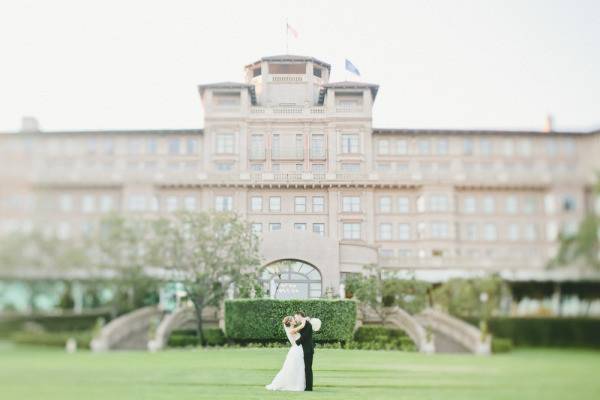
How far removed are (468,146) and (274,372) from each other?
4.74 meters

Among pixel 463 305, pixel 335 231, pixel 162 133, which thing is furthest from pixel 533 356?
pixel 162 133

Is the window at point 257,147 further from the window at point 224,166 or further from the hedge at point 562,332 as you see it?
the hedge at point 562,332

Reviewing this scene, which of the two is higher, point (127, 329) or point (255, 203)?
point (255, 203)

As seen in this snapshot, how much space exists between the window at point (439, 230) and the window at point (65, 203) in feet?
19.6

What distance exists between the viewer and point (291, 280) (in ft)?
40.6

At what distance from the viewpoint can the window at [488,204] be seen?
8797 mm

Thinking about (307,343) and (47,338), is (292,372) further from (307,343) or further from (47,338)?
(47,338)

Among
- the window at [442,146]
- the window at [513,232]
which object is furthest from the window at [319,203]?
the window at [513,232]

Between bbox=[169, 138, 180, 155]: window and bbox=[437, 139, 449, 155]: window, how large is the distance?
14.5 feet

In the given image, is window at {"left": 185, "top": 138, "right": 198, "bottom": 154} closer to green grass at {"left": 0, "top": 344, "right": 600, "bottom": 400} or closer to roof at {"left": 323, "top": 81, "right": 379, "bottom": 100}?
roof at {"left": 323, "top": 81, "right": 379, "bottom": 100}

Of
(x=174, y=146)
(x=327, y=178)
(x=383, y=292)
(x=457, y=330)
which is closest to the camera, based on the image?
(x=457, y=330)

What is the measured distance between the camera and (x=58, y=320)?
5.50 m

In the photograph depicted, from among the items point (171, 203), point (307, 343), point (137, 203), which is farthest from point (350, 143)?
point (307, 343)

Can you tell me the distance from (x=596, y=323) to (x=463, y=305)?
4.03 metres
